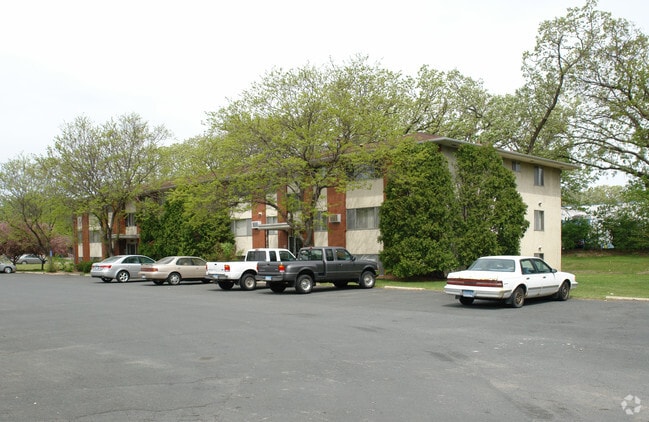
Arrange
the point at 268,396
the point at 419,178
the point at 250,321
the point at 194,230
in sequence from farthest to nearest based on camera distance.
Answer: the point at 194,230 → the point at 419,178 → the point at 250,321 → the point at 268,396

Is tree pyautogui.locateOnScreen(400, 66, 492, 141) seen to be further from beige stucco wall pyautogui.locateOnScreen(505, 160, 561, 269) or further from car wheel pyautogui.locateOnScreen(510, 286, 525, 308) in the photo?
car wheel pyautogui.locateOnScreen(510, 286, 525, 308)

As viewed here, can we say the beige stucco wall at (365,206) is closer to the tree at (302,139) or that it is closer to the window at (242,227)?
the tree at (302,139)

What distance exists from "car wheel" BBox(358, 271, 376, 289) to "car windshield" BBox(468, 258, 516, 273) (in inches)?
299

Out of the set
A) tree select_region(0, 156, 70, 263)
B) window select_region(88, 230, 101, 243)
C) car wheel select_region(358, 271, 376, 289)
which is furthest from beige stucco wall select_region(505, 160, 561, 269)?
window select_region(88, 230, 101, 243)

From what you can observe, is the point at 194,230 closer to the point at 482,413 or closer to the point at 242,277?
the point at 242,277

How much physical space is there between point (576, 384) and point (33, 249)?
6153 centimetres

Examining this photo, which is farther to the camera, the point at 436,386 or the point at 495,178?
the point at 495,178

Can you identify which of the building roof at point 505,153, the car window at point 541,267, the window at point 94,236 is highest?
the building roof at point 505,153

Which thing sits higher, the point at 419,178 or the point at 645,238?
the point at 419,178

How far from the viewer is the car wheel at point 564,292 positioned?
18.4m

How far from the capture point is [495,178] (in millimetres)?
30141

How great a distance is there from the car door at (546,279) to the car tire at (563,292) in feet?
1.06

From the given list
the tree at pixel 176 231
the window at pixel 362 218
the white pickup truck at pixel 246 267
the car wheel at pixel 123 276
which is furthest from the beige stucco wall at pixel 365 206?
the car wheel at pixel 123 276

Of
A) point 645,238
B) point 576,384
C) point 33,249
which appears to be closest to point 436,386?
point 576,384
